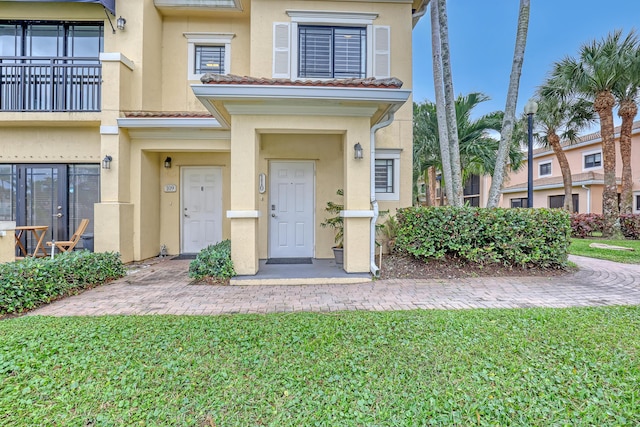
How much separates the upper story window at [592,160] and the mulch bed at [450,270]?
20.3 m

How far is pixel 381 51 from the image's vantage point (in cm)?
790

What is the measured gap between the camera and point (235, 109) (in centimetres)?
554

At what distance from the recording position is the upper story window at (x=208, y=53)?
8711mm

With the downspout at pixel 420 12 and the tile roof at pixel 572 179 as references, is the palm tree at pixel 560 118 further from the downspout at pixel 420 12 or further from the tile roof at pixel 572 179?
the downspout at pixel 420 12

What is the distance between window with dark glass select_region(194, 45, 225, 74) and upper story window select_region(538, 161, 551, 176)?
26794 millimetres

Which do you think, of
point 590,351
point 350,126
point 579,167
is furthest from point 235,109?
point 579,167

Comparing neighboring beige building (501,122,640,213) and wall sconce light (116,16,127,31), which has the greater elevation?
wall sconce light (116,16,127,31)

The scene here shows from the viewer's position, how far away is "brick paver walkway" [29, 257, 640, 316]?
4352mm

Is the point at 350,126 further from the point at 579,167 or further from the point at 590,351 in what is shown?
the point at 579,167

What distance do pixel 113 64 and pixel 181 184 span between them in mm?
3245

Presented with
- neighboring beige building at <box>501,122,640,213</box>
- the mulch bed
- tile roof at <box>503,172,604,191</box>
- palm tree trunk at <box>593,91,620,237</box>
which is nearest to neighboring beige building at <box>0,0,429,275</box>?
the mulch bed

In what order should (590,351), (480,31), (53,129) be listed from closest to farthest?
(590,351) → (53,129) → (480,31)

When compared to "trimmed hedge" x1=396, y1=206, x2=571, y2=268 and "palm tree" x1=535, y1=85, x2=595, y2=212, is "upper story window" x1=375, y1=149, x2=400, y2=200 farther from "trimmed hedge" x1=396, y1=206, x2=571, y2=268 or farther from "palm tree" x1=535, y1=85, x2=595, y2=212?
"palm tree" x1=535, y1=85, x2=595, y2=212

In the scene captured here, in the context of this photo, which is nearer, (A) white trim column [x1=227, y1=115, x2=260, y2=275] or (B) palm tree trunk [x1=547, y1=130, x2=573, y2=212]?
(A) white trim column [x1=227, y1=115, x2=260, y2=275]
